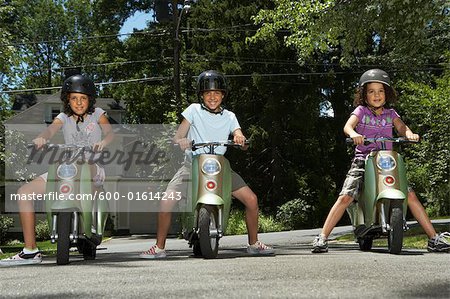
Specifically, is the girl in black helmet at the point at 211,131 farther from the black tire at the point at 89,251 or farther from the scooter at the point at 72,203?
the scooter at the point at 72,203

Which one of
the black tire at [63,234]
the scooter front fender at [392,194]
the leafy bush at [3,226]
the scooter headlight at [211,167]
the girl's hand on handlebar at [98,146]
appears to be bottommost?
the leafy bush at [3,226]

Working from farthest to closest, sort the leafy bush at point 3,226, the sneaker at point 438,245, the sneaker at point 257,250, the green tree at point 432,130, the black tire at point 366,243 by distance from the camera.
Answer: the leafy bush at point 3,226, the green tree at point 432,130, the black tire at point 366,243, the sneaker at point 257,250, the sneaker at point 438,245

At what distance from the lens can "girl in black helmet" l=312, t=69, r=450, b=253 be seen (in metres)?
6.71

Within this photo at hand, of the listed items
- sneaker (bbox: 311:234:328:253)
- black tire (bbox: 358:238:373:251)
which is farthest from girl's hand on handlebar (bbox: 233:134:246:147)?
black tire (bbox: 358:238:373:251)

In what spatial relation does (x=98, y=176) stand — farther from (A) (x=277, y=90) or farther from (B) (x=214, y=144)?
(A) (x=277, y=90)

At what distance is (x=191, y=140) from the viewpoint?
6.47 meters

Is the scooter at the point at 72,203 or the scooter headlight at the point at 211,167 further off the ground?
the scooter headlight at the point at 211,167

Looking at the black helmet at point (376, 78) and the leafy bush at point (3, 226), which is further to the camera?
the leafy bush at point (3, 226)

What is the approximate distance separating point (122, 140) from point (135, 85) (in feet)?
17.1

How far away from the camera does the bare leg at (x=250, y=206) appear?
22.0 feet

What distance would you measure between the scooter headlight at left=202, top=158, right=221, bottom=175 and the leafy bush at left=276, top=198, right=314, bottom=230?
22161 millimetres

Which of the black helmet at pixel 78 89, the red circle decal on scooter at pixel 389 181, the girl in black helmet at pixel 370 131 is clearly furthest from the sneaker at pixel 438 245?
the black helmet at pixel 78 89

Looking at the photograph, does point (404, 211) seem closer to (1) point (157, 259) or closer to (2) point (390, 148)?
(2) point (390, 148)

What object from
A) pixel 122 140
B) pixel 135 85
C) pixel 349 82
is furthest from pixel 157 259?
pixel 122 140
